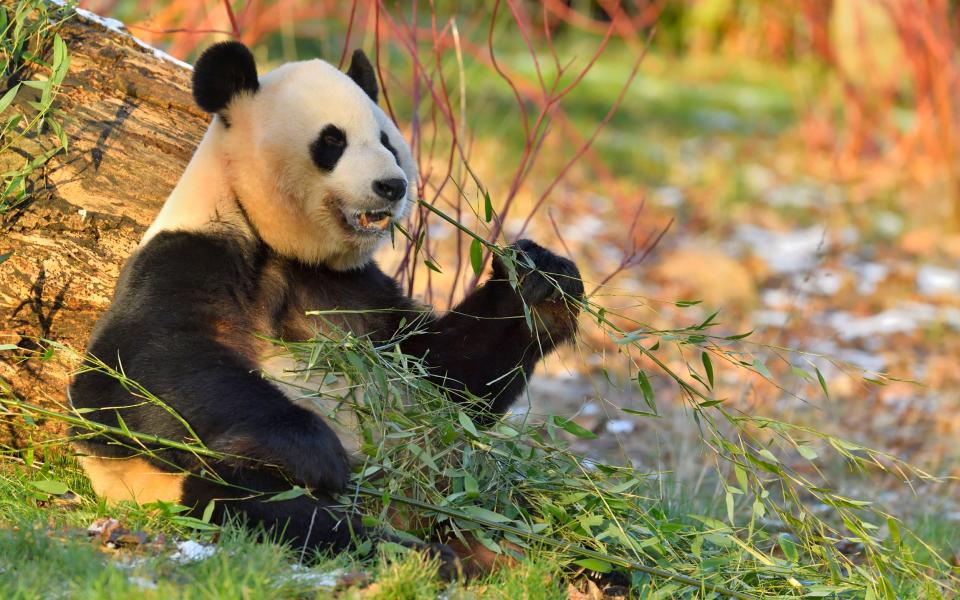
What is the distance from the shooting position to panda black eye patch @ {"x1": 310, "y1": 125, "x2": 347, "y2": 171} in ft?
10.1

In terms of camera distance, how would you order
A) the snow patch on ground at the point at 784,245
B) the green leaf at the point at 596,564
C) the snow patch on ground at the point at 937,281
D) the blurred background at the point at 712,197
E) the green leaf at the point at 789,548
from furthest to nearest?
the snow patch on ground at the point at 784,245 < the snow patch on ground at the point at 937,281 < the blurred background at the point at 712,197 < the green leaf at the point at 789,548 < the green leaf at the point at 596,564

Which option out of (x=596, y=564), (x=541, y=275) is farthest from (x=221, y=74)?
(x=596, y=564)

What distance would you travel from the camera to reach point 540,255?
10.9 ft

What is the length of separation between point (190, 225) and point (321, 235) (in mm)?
375

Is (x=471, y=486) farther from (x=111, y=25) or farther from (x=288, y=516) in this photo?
(x=111, y=25)

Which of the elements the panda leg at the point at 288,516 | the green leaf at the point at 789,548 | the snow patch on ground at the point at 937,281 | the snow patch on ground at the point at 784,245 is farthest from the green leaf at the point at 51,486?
the snow patch on ground at the point at 937,281

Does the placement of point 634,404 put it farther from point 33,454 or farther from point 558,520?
point 33,454

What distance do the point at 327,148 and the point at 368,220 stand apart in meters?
0.24

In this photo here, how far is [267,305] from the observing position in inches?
124

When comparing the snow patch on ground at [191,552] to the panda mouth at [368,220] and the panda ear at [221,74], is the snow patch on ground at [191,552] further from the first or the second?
the panda ear at [221,74]

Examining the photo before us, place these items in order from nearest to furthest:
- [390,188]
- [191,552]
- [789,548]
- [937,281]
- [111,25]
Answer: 1. [191,552]
2. [390,188]
3. [789,548]
4. [111,25]
5. [937,281]

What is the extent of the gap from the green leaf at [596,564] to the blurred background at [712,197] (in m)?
0.77

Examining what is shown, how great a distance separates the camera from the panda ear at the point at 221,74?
307 centimetres

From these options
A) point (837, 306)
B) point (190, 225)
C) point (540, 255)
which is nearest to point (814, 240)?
point (837, 306)
